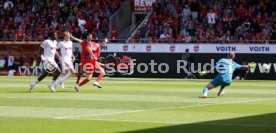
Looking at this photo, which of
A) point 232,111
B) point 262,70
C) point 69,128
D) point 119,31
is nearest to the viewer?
point 69,128

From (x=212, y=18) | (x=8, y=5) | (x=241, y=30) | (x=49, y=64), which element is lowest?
(x=49, y=64)

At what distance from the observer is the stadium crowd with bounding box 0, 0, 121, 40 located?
167 feet

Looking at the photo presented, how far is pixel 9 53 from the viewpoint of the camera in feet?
169

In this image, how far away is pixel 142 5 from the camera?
5147 centimetres

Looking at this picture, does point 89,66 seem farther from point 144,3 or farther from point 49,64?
point 144,3

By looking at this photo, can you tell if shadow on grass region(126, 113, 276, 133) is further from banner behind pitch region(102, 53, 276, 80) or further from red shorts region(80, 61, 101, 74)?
banner behind pitch region(102, 53, 276, 80)

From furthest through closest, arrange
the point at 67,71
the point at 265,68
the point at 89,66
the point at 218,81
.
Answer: the point at 265,68 → the point at 67,71 → the point at 89,66 → the point at 218,81

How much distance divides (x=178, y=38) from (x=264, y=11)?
562 centimetres

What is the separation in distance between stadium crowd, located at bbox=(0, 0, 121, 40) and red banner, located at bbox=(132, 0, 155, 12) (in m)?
1.24

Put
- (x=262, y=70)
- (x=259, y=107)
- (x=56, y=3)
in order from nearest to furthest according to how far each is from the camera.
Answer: (x=259, y=107), (x=262, y=70), (x=56, y=3)

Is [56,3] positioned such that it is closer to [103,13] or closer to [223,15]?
[103,13]

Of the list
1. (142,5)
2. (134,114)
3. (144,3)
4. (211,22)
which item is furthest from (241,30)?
(134,114)

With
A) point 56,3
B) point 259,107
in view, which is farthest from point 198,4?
point 259,107

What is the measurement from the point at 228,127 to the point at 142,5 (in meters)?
37.9
